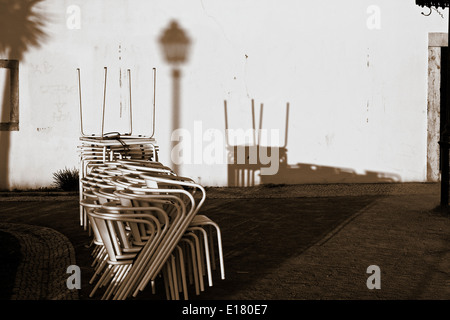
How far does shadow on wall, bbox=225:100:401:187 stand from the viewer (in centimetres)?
1152

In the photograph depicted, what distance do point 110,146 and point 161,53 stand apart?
173 inches

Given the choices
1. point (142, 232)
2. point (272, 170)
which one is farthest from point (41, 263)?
point (272, 170)

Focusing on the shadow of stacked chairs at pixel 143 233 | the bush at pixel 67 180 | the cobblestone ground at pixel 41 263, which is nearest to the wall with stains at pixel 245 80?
the bush at pixel 67 180

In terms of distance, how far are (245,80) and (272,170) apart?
5.18 feet

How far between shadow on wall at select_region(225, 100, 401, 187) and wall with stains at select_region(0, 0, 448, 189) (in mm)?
38

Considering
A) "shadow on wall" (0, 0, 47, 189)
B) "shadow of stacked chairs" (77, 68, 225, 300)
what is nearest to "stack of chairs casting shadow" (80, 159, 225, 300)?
"shadow of stacked chairs" (77, 68, 225, 300)

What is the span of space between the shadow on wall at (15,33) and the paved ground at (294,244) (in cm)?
152

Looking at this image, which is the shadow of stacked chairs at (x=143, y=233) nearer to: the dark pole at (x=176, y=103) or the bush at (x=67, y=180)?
the bush at (x=67, y=180)

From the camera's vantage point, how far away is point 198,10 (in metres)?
11.4

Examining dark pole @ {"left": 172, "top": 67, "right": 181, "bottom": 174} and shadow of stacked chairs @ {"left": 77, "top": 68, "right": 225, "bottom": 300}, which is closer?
shadow of stacked chairs @ {"left": 77, "top": 68, "right": 225, "bottom": 300}

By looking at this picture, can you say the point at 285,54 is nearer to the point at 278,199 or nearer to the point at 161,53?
the point at 161,53

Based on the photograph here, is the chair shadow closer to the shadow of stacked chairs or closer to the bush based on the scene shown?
the bush

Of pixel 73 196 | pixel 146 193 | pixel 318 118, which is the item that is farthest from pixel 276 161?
pixel 146 193

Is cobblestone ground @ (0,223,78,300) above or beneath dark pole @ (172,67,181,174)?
beneath
